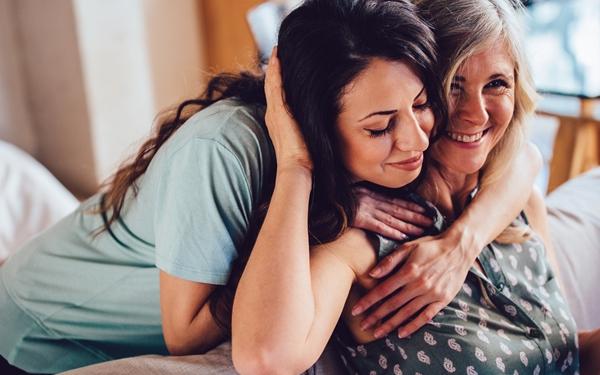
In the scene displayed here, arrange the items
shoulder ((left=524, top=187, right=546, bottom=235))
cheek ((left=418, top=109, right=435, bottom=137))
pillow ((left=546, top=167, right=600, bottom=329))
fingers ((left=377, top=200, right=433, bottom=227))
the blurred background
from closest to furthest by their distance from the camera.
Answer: cheek ((left=418, top=109, right=435, bottom=137))
fingers ((left=377, top=200, right=433, bottom=227))
shoulder ((left=524, top=187, right=546, bottom=235))
pillow ((left=546, top=167, right=600, bottom=329))
the blurred background

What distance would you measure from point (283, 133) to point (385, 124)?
0.16 metres

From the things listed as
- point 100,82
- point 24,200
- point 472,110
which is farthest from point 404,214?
point 100,82

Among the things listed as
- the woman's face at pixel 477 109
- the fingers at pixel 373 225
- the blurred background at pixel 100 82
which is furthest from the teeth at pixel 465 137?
the blurred background at pixel 100 82

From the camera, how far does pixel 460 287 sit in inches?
46.1

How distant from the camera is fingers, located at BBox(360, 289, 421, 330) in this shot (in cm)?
112

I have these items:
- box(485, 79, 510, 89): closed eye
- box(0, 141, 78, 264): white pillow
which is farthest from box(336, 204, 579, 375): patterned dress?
box(0, 141, 78, 264): white pillow

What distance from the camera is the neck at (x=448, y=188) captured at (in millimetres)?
1282

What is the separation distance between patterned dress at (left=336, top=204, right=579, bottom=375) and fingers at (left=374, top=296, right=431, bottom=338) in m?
0.02

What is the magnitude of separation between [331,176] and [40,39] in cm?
167

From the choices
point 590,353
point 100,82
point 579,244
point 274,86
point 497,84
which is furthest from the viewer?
point 100,82

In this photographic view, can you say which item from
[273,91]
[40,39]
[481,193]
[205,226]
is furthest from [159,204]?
[40,39]

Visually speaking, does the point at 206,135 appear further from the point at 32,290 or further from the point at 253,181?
the point at 32,290

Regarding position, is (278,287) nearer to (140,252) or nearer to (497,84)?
(140,252)

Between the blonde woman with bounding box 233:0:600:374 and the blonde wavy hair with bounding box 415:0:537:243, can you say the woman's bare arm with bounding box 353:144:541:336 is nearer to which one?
the blonde woman with bounding box 233:0:600:374
